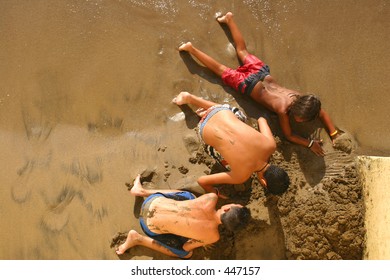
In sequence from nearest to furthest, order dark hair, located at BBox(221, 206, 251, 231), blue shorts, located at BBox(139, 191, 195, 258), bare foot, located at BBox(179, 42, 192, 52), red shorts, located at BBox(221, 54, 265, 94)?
1. dark hair, located at BBox(221, 206, 251, 231)
2. blue shorts, located at BBox(139, 191, 195, 258)
3. red shorts, located at BBox(221, 54, 265, 94)
4. bare foot, located at BBox(179, 42, 192, 52)

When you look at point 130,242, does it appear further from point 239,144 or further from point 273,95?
point 273,95

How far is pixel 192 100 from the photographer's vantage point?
326cm

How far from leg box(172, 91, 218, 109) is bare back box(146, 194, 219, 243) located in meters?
0.78

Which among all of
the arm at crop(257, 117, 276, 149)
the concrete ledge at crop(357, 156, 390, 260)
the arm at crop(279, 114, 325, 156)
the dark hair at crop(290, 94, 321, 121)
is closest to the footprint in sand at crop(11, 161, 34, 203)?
the arm at crop(257, 117, 276, 149)

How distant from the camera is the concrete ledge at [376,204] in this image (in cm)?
288

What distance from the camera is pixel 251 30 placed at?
138 inches

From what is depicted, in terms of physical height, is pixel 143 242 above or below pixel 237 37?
below

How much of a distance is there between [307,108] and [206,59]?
96 centimetres

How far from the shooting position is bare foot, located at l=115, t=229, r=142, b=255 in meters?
3.19

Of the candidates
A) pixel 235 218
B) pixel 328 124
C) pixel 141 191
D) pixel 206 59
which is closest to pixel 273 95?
pixel 328 124

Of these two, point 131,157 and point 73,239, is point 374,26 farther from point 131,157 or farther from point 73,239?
point 73,239

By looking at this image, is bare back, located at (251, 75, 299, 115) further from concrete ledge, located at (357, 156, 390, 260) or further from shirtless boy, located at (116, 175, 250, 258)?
shirtless boy, located at (116, 175, 250, 258)

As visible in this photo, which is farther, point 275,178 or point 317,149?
point 317,149

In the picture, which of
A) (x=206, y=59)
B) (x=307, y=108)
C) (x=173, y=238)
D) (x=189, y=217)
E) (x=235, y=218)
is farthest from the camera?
(x=206, y=59)
